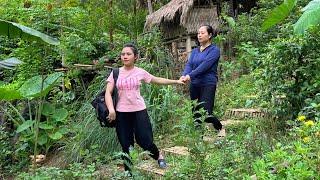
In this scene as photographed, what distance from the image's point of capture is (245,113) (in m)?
7.54

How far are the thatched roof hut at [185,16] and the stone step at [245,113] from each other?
6.37m

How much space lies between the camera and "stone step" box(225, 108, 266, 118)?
7188mm

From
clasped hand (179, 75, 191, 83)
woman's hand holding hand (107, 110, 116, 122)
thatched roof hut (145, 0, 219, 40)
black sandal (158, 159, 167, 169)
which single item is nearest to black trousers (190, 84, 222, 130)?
clasped hand (179, 75, 191, 83)

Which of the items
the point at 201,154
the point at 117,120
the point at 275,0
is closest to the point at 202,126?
the point at 201,154

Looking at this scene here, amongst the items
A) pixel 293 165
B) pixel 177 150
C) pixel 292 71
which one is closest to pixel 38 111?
pixel 177 150

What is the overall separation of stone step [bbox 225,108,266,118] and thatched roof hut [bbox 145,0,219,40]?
20.9 ft

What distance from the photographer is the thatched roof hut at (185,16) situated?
13969 mm

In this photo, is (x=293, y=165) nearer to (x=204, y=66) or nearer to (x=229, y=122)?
(x=204, y=66)

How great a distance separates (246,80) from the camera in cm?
978

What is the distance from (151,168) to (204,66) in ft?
4.35

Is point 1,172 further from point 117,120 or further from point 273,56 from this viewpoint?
point 273,56

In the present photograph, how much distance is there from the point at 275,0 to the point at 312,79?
7036mm

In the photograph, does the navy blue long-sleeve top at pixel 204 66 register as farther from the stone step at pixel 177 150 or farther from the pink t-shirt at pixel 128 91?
the stone step at pixel 177 150

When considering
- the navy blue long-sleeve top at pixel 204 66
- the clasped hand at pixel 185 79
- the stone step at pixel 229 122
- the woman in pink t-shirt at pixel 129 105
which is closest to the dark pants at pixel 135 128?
the woman in pink t-shirt at pixel 129 105
